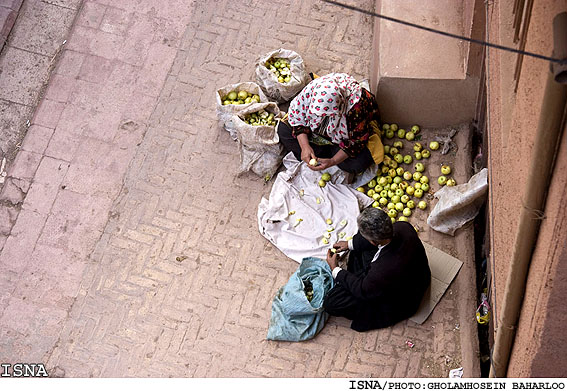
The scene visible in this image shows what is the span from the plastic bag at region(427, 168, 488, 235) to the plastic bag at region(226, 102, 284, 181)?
4.54 feet

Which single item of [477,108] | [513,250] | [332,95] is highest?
[513,250]

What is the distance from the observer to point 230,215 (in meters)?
6.05

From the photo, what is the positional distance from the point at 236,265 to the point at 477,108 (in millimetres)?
2389

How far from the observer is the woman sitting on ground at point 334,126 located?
554cm

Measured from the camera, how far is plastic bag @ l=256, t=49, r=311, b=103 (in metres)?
6.32

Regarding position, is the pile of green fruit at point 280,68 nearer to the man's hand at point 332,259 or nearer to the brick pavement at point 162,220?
the brick pavement at point 162,220

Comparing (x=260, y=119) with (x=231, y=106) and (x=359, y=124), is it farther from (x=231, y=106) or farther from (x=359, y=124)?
(x=359, y=124)

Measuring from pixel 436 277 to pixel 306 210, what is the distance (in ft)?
3.84

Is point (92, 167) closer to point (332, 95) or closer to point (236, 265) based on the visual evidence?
point (236, 265)

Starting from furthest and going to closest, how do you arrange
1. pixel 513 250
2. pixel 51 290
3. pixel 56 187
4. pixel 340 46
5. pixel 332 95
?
pixel 340 46 < pixel 56 187 < pixel 51 290 < pixel 332 95 < pixel 513 250

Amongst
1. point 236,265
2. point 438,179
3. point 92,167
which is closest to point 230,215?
point 236,265

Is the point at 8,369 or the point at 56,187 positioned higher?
the point at 56,187

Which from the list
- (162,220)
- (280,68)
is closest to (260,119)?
(280,68)

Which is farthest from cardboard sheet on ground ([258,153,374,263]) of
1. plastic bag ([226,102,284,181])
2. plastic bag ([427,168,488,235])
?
A: plastic bag ([427,168,488,235])
